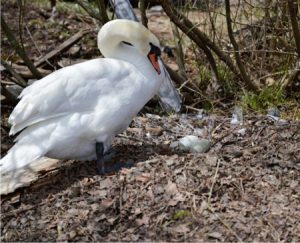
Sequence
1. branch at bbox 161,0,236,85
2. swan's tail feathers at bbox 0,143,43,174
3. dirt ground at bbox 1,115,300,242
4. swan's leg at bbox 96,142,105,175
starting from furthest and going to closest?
branch at bbox 161,0,236,85 < swan's leg at bbox 96,142,105,175 < swan's tail feathers at bbox 0,143,43,174 < dirt ground at bbox 1,115,300,242

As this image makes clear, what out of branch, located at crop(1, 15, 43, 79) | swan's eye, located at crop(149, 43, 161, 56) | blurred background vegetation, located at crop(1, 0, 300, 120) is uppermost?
swan's eye, located at crop(149, 43, 161, 56)

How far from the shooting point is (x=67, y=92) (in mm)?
4344

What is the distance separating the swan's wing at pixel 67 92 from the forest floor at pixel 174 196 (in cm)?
50

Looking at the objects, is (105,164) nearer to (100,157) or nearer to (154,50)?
(100,157)

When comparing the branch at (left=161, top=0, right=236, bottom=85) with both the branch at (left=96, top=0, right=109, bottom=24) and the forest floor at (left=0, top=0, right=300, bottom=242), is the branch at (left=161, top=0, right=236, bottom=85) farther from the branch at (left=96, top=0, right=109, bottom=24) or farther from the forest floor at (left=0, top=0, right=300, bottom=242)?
the forest floor at (left=0, top=0, right=300, bottom=242)

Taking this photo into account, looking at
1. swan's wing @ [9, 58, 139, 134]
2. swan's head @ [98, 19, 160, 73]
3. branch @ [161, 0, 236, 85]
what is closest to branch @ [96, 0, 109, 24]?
branch @ [161, 0, 236, 85]

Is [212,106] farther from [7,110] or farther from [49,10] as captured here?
[49,10]

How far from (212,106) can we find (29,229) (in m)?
2.84

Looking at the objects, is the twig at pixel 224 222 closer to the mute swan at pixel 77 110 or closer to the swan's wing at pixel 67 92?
the mute swan at pixel 77 110

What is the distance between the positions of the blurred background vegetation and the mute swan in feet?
4.82

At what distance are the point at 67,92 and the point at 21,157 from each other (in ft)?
1.73

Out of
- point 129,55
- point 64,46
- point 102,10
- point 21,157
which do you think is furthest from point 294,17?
point 64,46

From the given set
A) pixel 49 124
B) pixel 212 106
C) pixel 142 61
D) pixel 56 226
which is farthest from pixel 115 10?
pixel 56 226

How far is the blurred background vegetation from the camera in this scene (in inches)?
237
